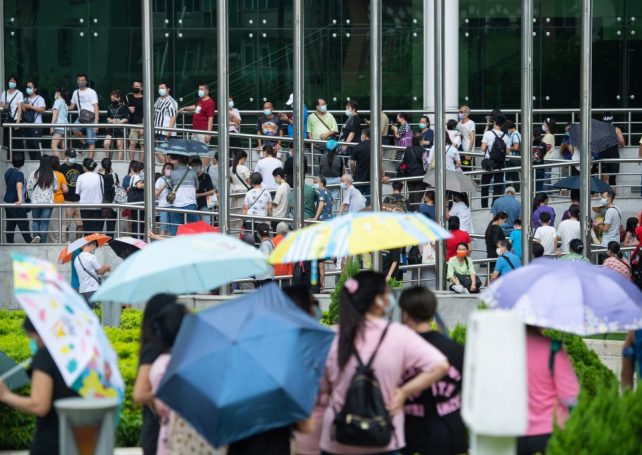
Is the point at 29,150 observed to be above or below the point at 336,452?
above

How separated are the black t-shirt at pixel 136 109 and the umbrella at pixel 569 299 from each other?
20082mm

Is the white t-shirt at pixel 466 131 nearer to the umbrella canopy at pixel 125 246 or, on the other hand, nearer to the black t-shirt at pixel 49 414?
the umbrella canopy at pixel 125 246

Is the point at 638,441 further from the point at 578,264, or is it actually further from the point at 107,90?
the point at 107,90

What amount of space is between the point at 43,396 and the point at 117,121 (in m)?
20.7

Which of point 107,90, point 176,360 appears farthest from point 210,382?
point 107,90

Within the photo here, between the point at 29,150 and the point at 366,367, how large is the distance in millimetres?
19331

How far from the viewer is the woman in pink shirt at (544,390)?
9.02 m

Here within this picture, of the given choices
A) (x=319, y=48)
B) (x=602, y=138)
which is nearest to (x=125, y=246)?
(x=602, y=138)

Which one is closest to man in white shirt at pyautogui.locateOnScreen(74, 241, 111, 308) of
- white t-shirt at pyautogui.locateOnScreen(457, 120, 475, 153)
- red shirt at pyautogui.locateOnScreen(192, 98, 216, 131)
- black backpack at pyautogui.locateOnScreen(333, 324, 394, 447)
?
red shirt at pyautogui.locateOnScreen(192, 98, 216, 131)

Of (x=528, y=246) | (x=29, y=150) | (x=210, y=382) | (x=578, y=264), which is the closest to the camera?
(x=210, y=382)

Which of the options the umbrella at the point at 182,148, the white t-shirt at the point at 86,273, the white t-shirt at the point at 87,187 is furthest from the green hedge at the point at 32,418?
the white t-shirt at the point at 87,187

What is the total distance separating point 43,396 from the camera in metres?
8.59

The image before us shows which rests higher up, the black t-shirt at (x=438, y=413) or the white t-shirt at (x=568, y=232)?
the white t-shirt at (x=568, y=232)

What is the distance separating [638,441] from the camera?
859 cm
